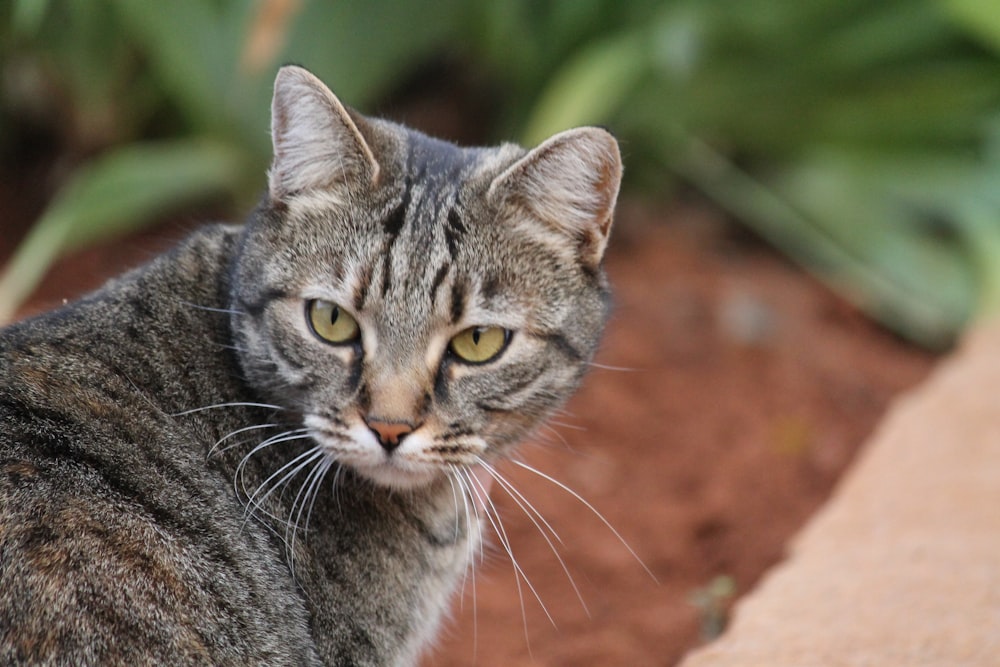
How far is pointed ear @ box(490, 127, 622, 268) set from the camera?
7.21ft

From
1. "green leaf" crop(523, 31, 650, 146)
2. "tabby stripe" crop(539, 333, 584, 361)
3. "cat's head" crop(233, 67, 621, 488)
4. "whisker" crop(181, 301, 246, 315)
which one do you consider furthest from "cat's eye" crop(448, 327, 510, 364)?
"green leaf" crop(523, 31, 650, 146)

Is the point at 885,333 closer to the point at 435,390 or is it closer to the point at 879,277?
the point at 879,277

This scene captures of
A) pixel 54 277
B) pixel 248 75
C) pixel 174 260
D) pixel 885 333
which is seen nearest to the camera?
pixel 174 260

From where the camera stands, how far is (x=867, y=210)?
5004 millimetres

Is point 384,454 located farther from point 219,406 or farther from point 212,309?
point 212,309

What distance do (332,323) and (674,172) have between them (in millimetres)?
3343

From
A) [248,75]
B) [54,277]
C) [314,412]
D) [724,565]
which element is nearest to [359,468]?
[314,412]

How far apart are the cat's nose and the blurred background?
1074mm

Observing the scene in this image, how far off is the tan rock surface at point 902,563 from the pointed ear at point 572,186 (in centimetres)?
92

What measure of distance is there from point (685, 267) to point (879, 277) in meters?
0.87

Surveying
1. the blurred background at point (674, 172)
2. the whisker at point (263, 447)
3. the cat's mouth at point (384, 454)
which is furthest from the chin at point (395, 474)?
the blurred background at point (674, 172)

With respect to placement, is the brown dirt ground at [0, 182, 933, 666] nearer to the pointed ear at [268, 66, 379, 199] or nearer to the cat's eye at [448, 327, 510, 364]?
the cat's eye at [448, 327, 510, 364]

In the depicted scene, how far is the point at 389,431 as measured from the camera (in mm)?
Answer: 2027

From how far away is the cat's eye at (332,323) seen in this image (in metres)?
2.15
